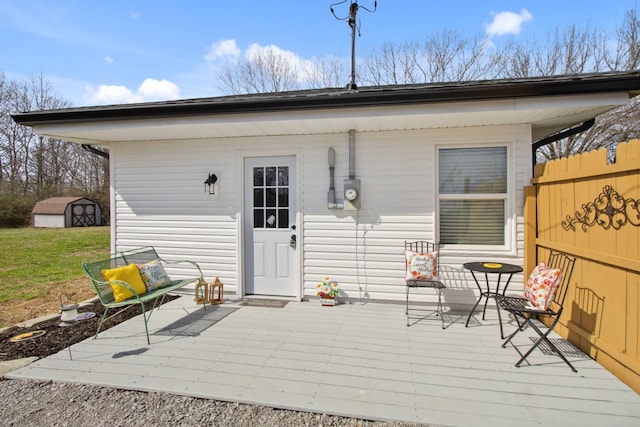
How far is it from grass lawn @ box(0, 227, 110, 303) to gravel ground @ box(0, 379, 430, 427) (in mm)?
3600

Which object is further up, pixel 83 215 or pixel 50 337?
pixel 83 215

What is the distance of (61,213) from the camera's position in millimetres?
17953

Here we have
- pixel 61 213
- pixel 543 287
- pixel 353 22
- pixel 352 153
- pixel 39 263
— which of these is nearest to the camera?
pixel 543 287

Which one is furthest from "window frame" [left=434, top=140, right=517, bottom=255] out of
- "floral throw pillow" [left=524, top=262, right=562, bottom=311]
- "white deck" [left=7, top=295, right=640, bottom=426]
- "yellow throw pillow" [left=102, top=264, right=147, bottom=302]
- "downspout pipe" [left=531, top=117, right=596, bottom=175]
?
"yellow throw pillow" [left=102, top=264, right=147, bottom=302]

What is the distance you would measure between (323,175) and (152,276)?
8.12 ft

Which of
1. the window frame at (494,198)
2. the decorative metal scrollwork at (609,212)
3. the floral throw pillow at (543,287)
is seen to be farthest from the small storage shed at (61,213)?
the decorative metal scrollwork at (609,212)

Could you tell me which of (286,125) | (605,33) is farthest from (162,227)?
(605,33)

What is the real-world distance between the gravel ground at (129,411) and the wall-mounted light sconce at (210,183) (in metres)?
2.81

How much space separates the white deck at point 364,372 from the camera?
2066mm

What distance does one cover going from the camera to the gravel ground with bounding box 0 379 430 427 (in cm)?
200

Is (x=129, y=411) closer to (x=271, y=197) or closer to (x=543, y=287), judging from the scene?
(x=271, y=197)

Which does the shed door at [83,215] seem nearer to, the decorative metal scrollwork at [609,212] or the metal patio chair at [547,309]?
the metal patio chair at [547,309]

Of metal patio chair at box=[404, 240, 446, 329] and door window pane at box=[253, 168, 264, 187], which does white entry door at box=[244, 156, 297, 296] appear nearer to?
door window pane at box=[253, 168, 264, 187]

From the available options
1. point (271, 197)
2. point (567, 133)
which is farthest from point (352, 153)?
point (567, 133)
